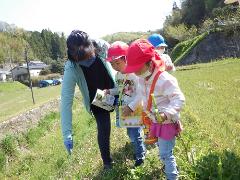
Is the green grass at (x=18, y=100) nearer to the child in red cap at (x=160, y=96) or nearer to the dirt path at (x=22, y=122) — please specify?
the dirt path at (x=22, y=122)

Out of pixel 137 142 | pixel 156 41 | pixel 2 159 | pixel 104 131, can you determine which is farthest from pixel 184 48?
pixel 137 142

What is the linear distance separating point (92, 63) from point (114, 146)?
2.02 m

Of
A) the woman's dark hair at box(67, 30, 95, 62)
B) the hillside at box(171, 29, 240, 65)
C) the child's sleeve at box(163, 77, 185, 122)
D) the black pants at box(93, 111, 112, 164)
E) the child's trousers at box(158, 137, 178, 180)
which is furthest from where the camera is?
the hillside at box(171, 29, 240, 65)

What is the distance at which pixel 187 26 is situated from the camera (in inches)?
2630

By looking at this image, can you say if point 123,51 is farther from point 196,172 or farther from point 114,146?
point 114,146

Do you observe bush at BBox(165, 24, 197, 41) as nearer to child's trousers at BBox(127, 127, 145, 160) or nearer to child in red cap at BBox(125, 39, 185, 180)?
child's trousers at BBox(127, 127, 145, 160)

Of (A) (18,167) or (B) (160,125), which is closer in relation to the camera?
(B) (160,125)

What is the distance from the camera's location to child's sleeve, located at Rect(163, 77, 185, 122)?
421cm

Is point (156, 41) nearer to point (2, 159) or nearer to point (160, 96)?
point (160, 96)

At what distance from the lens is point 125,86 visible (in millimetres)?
5773

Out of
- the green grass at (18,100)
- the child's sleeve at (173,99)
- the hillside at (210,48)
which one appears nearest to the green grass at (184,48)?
the hillside at (210,48)

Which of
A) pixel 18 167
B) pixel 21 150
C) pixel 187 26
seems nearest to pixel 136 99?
pixel 18 167

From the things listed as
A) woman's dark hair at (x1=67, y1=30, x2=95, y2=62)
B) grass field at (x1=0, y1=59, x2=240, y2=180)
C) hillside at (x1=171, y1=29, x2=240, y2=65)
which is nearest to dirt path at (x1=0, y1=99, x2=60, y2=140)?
grass field at (x1=0, y1=59, x2=240, y2=180)

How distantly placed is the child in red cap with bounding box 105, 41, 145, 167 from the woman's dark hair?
314mm
